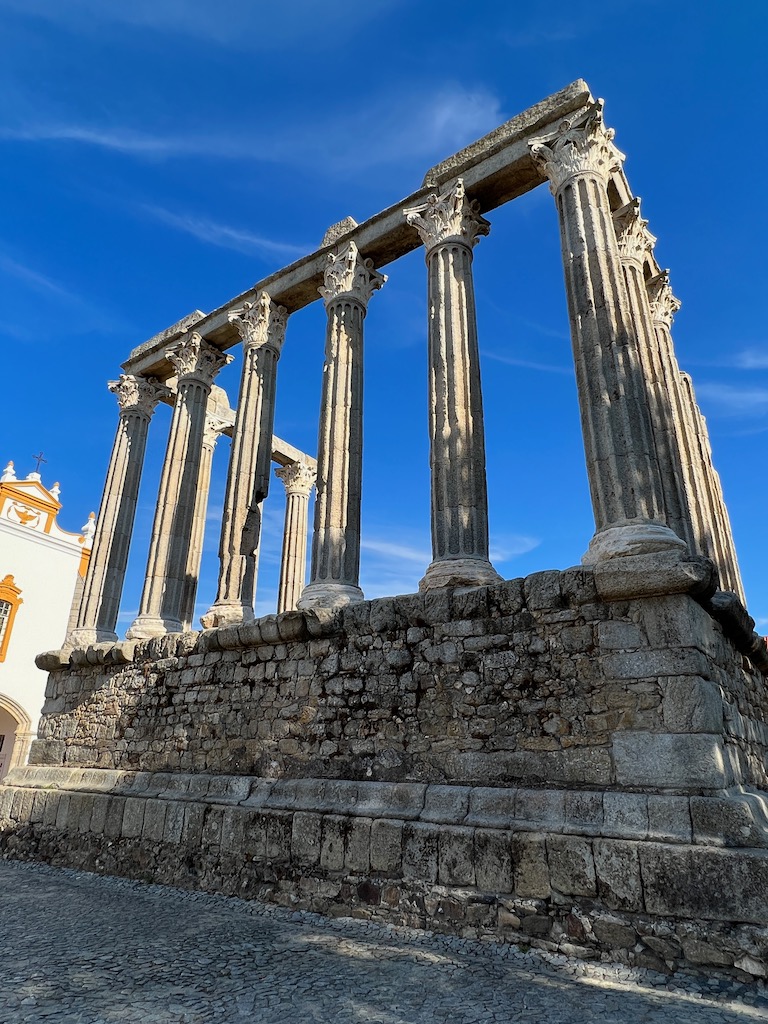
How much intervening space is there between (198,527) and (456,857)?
28.2 ft

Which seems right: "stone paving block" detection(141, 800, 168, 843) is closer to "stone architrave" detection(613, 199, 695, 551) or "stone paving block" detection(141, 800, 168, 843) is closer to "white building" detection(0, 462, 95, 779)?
"stone architrave" detection(613, 199, 695, 551)

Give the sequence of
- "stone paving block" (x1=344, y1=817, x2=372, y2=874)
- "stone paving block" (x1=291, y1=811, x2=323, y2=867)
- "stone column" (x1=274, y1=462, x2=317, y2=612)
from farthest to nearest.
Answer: "stone column" (x1=274, y1=462, x2=317, y2=612)
"stone paving block" (x1=291, y1=811, x2=323, y2=867)
"stone paving block" (x1=344, y1=817, x2=372, y2=874)

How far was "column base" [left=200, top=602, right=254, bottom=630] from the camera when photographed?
29.9ft

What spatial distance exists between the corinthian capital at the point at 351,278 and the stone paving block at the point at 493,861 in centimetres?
801

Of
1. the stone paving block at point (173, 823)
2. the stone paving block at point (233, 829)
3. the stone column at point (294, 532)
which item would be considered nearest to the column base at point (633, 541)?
the stone paving block at point (233, 829)

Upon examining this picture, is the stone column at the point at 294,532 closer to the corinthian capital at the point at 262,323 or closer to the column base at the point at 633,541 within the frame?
the corinthian capital at the point at 262,323

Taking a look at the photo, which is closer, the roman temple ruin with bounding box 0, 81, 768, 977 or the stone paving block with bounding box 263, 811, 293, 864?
the roman temple ruin with bounding box 0, 81, 768, 977

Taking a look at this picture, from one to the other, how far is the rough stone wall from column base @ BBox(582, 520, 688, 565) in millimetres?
554

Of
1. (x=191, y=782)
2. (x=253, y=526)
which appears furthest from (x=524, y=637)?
(x=253, y=526)

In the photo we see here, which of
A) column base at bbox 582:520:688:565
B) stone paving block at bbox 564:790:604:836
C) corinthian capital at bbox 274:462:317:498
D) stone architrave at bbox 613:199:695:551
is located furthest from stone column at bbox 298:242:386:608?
corinthian capital at bbox 274:462:317:498

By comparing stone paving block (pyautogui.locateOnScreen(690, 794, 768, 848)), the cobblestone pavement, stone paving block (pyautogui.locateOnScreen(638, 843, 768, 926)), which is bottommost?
the cobblestone pavement

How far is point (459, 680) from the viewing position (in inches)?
245

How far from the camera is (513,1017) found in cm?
369

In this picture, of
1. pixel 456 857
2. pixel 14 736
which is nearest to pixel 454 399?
pixel 456 857
